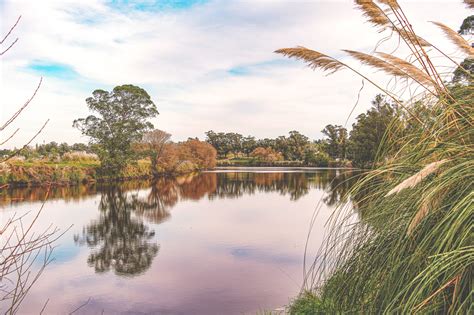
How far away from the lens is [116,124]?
29.1 m

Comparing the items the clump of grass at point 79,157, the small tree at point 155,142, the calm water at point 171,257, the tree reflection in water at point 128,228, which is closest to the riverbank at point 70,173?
the clump of grass at point 79,157

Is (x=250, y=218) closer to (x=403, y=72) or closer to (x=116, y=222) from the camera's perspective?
(x=116, y=222)

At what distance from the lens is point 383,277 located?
6.53 ft

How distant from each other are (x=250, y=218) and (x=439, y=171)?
1216 cm

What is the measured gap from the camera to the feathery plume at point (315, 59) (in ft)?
7.40

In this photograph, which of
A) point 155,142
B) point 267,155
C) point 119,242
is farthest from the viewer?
point 267,155

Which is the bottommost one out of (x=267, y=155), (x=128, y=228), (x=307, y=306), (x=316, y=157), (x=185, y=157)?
(x=128, y=228)

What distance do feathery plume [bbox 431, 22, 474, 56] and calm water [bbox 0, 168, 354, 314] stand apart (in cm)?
125

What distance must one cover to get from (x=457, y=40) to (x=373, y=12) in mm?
595

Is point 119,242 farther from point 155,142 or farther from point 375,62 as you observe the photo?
point 155,142

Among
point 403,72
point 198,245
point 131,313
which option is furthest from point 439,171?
point 198,245

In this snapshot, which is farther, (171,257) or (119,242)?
(119,242)

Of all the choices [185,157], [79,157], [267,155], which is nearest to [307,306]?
[79,157]

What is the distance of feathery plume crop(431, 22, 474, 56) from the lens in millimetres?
2330
